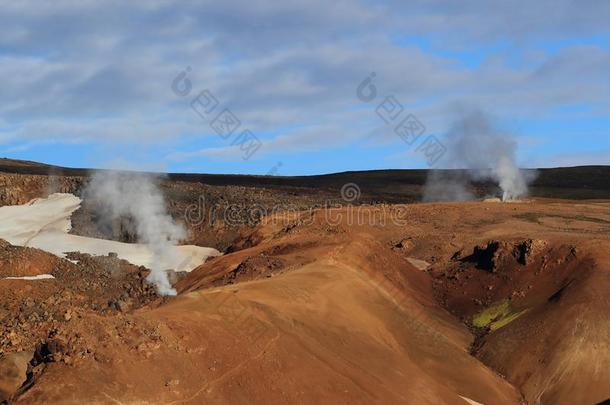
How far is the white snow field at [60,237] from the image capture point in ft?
120

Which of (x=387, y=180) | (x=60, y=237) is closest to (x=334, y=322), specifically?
(x=60, y=237)

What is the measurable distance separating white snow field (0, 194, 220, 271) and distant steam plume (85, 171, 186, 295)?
92 cm

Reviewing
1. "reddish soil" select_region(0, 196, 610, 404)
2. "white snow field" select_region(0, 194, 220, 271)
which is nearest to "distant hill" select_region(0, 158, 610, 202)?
"white snow field" select_region(0, 194, 220, 271)

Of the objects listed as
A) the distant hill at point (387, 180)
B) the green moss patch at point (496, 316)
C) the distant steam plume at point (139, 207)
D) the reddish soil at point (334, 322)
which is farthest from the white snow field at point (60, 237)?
the distant hill at point (387, 180)

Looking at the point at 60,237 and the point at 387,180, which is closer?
the point at 60,237

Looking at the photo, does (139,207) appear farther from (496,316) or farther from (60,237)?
(496,316)

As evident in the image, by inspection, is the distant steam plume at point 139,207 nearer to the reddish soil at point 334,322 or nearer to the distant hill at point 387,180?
the reddish soil at point 334,322

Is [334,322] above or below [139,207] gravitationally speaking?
below

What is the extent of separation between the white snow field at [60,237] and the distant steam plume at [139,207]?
3.02 feet

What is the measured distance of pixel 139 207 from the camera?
4203 centimetres

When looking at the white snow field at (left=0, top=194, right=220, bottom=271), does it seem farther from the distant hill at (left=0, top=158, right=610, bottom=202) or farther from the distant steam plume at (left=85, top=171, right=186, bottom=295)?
the distant hill at (left=0, top=158, right=610, bottom=202)

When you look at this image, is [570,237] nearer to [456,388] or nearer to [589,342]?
[589,342]

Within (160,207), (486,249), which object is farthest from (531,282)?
(160,207)

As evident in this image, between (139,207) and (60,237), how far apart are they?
472 cm
